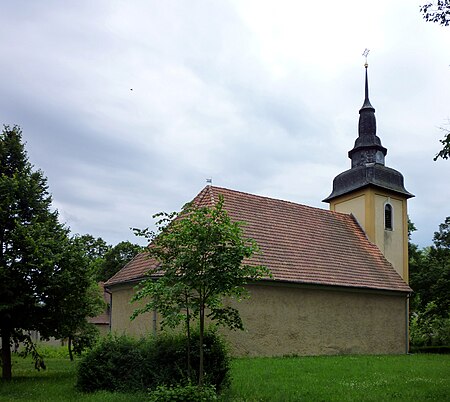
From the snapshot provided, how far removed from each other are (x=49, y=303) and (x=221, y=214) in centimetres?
713

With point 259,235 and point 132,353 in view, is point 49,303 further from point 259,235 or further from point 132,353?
point 259,235

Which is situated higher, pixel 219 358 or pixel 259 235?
pixel 259 235

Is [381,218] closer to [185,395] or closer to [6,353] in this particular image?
[6,353]

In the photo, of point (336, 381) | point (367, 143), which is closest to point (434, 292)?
point (367, 143)

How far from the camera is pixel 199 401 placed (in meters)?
10.1

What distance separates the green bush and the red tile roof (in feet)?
25.6

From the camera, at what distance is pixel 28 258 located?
15.0 metres

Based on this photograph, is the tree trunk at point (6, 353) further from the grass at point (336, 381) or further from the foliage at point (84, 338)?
the grass at point (336, 381)

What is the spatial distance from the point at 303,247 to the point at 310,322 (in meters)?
3.55

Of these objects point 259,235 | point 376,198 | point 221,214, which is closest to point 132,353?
point 221,214

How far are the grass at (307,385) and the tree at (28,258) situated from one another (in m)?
1.56

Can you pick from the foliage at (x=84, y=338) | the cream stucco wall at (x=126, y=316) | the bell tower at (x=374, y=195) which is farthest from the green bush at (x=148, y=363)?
the bell tower at (x=374, y=195)

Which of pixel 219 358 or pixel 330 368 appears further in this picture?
pixel 330 368

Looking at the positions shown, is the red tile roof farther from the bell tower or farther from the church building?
the bell tower
